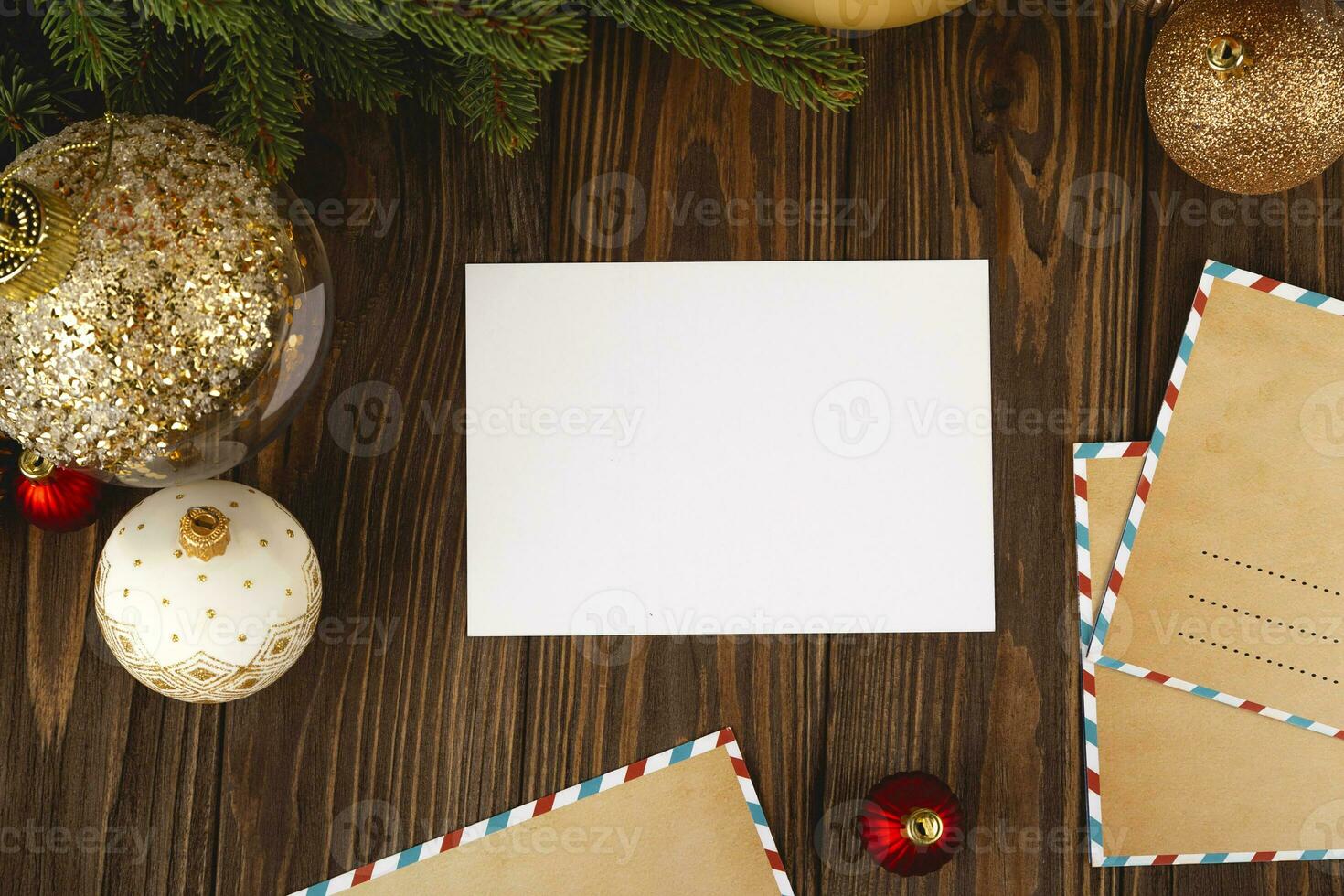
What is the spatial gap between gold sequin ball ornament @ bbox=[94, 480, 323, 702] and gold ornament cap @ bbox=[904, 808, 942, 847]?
0.44 meters

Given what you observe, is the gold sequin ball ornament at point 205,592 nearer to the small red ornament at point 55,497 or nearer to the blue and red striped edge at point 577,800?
the small red ornament at point 55,497

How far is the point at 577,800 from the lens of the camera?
71cm

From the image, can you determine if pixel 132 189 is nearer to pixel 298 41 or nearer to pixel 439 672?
pixel 298 41

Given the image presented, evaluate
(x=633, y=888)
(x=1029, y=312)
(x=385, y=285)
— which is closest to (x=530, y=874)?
(x=633, y=888)

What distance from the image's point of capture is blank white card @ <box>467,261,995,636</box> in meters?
0.71

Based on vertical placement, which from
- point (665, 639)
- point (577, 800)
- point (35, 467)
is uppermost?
point (35, 467)

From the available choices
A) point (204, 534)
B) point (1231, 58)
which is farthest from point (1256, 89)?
point (204, 534)

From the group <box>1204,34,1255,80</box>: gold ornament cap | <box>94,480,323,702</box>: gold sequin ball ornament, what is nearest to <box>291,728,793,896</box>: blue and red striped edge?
<box>94,480,323,702</box>: gold sequin ball ornament

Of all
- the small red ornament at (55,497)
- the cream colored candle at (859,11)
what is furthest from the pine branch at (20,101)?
the cream colored candle at (859,11)

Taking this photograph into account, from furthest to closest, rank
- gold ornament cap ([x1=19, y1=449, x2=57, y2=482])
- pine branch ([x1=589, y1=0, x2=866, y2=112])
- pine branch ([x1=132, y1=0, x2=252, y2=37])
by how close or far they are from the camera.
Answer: gold ornament cap ([x1=19, y1=449, x2=57, y2=482])
pine branch ([x1=589, y1=0, x2=866, y2=112])
pine branch ([x1=132, y1=0, x2=252, y2=37])

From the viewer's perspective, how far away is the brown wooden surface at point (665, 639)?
0.71 meters

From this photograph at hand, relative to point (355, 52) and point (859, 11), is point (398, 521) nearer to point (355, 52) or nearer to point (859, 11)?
point (355, 52)

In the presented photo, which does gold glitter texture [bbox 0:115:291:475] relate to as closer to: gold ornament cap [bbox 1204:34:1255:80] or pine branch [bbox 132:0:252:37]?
pine branch [bbox 132:0:252:37]

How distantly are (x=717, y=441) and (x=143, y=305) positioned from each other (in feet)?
1.29
